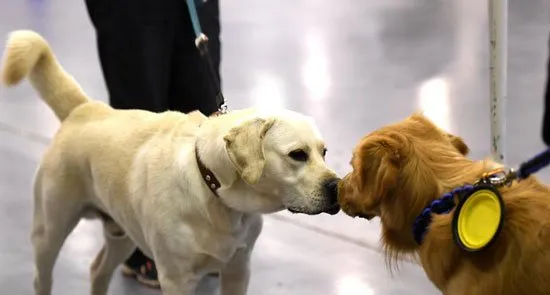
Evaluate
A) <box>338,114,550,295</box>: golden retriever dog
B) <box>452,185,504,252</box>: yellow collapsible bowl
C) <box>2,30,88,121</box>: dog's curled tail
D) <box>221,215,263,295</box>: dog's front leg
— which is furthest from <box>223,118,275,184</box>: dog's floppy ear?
<box>2,30,88,121</box>: dog's curled tail

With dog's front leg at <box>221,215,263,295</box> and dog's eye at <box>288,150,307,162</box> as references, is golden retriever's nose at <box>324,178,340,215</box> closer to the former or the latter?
dog's eye at <box>288,150,307,162</box>

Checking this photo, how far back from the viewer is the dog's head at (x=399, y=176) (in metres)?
2.18

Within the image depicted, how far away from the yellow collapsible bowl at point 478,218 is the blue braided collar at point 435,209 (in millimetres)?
36

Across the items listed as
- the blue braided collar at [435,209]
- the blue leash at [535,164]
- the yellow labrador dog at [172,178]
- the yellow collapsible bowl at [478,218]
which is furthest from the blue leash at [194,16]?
the blue leash at [535,164]

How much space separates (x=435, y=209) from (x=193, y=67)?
66.7 inches

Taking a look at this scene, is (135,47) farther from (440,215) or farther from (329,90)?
(329,90)

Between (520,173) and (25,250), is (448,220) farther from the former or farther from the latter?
(25,250)

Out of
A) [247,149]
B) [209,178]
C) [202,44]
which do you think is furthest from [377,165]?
[202,44]

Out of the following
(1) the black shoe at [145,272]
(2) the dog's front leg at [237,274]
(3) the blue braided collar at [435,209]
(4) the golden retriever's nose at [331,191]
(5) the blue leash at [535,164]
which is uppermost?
(5) the blue leash at [535,164]

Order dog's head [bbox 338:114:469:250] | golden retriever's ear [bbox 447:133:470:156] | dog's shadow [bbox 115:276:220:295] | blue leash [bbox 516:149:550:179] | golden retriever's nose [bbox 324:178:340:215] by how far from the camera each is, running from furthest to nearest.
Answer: dog's shadow [bbox 115:276:220:295] < golden retriever's nose [bbox 324:178:340:215] < golden retriever's ear [bbox 447:133:470:156] < dog's head [bbox 338:114:469:250] < blue leash [bbox 516:149:550:179]

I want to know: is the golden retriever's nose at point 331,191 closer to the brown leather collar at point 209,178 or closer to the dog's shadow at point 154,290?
the brown leather collar at point 209,178

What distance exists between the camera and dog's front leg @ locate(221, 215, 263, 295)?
2.79m

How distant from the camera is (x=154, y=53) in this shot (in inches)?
135

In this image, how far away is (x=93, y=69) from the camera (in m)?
6.73
